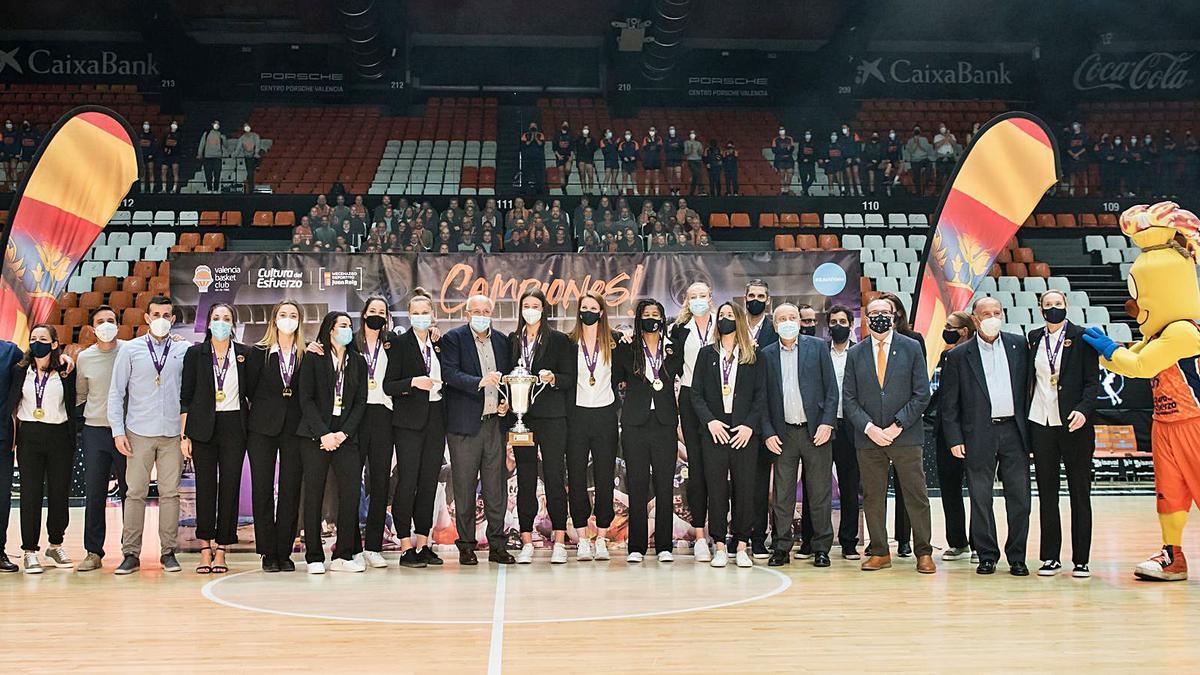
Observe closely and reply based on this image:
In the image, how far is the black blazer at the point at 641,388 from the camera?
674cm

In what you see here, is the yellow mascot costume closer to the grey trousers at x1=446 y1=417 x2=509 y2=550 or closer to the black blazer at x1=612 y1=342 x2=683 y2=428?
the black blazer at x1=612 y1=342 x2=683 y2=428

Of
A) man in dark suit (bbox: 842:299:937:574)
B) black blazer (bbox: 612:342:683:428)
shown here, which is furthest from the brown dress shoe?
black blazer (bbox: 612:342:683:428)

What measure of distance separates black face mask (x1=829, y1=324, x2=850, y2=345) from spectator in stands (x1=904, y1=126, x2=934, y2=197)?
12269 mm

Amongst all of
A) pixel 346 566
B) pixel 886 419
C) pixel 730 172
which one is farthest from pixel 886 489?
pixel 730 172

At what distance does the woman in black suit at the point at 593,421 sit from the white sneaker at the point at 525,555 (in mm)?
337

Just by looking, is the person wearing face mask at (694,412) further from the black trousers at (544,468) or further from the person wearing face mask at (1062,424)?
the person wearing face mask at (1062,424)

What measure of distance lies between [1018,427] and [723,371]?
178 cm

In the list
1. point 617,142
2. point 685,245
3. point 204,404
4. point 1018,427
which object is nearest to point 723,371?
point 1018,427

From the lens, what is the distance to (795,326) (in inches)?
267

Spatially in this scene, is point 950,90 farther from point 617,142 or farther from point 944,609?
point 944,609

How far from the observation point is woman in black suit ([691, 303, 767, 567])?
264 inches

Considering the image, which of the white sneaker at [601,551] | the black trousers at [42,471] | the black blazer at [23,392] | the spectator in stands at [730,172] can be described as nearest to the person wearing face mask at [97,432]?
the black blazer at [23,392]

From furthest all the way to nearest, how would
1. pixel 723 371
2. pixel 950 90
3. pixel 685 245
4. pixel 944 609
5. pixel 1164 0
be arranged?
pixel 950 90 → pixel 1164 0 → pixel 685 245 → pixel 723 371 → pixel 944 609

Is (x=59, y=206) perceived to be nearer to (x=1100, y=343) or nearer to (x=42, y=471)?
(x=42, y=471)
